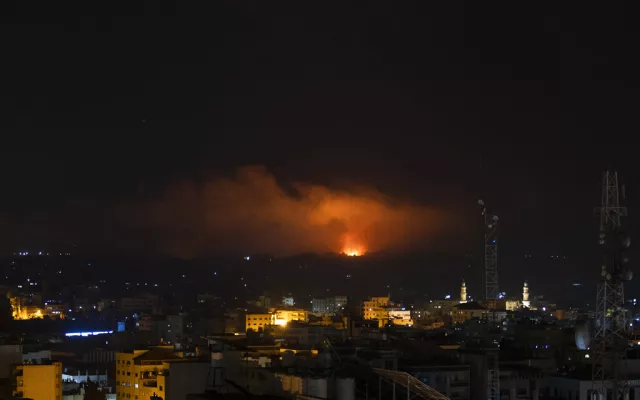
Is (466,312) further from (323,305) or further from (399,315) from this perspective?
(323,305)

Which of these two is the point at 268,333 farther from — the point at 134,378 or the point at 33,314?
the point at 33,314

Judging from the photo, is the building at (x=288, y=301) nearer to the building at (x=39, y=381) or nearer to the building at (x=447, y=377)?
the building at (x=39, y=381)

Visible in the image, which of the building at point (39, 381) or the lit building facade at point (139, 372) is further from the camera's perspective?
the lit building facade at point (139, 372)

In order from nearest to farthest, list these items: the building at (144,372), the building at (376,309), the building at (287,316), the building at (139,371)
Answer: the building at (144,372) → the building at (139,371) → the building at (287,316) → the building at (376,309)

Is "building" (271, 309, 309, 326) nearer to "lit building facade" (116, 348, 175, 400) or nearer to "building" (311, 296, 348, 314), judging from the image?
"building" (311, 296, 348, 314)

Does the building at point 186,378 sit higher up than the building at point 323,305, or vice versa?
the building at point 323,305

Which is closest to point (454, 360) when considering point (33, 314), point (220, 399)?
point (220, 399)

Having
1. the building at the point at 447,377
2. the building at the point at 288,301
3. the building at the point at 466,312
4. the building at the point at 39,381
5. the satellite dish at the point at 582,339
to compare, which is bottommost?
the building at the point at 39,381

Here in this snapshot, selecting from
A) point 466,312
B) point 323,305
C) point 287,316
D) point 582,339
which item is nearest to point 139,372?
point 582,339

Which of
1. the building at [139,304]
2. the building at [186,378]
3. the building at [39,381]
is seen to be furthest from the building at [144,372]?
the building at [139,304]
